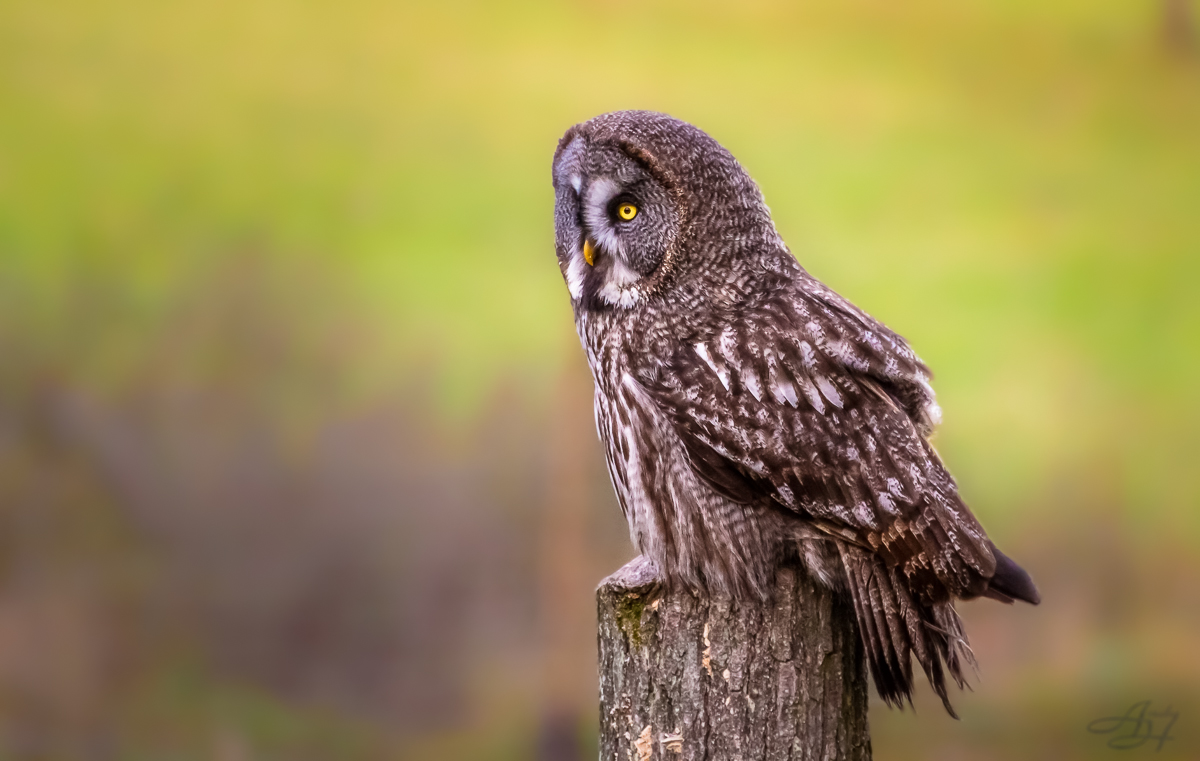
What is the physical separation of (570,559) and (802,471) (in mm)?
1339

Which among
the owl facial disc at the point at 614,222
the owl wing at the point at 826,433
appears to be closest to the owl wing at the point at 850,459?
the owl wing at the point at 826,433

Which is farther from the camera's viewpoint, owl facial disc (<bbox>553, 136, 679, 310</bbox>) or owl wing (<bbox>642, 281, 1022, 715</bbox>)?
owl facial disc (<bbox>553, 136, 679, 310</bbox>)

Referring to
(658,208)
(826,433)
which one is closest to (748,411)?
(826,433)

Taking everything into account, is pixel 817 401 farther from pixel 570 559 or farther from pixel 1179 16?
pixel 1179 16

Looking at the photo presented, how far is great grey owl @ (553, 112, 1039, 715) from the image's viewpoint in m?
1.33

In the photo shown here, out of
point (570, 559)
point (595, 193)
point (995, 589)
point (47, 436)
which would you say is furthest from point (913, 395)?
point (47, 436)

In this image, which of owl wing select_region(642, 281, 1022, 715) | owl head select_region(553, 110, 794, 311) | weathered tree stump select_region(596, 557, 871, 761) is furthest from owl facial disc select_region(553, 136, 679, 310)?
weathered tree stump select_region(596, 557, 871, 761)

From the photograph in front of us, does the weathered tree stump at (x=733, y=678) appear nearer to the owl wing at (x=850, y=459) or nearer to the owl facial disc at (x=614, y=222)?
the owl wing at (x=850, y=459)

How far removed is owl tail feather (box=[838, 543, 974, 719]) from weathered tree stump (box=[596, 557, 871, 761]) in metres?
0.04

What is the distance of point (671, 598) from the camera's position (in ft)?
4.48

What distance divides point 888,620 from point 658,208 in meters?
0.66

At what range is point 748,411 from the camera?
138 cm

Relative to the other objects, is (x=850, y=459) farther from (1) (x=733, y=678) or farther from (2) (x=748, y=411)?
(1) (x=733, y=678)

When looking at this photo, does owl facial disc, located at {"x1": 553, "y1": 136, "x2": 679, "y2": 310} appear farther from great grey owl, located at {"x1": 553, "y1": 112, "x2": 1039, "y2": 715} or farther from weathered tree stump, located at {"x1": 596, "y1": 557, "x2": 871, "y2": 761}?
weathered tree stump, located at {"x1": 596, "y1": 557, "x2": 871, "y2": 761}
